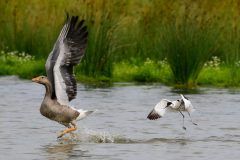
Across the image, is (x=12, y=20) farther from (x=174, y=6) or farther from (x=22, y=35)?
(x=174, y=6)

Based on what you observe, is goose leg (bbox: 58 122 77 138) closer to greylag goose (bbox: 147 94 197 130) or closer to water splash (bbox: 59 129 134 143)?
water splash (bbox: 59 129 134 143)

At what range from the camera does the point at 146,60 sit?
77.0ft

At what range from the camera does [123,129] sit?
14320 mm

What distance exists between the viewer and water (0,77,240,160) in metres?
11.9

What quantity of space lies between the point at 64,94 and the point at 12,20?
507 inches

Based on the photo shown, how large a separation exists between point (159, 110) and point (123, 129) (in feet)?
2.69

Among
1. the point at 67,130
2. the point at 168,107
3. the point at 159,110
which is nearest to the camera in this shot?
the point at 67,130

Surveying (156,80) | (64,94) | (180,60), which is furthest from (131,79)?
(64,94)

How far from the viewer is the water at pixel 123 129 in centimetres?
1188

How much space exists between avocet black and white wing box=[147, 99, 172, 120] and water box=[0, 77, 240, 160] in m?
0.29

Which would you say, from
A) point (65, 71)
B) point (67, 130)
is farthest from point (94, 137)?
point (65, 71)

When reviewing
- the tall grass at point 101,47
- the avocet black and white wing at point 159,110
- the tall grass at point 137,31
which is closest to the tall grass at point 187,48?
the tall grass at point 137,31

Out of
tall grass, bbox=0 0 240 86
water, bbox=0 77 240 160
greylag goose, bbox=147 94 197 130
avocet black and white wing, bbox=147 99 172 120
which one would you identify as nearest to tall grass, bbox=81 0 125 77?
tall grass, bbox=0 0 240 86

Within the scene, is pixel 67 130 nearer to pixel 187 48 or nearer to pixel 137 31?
pixel 187 48
